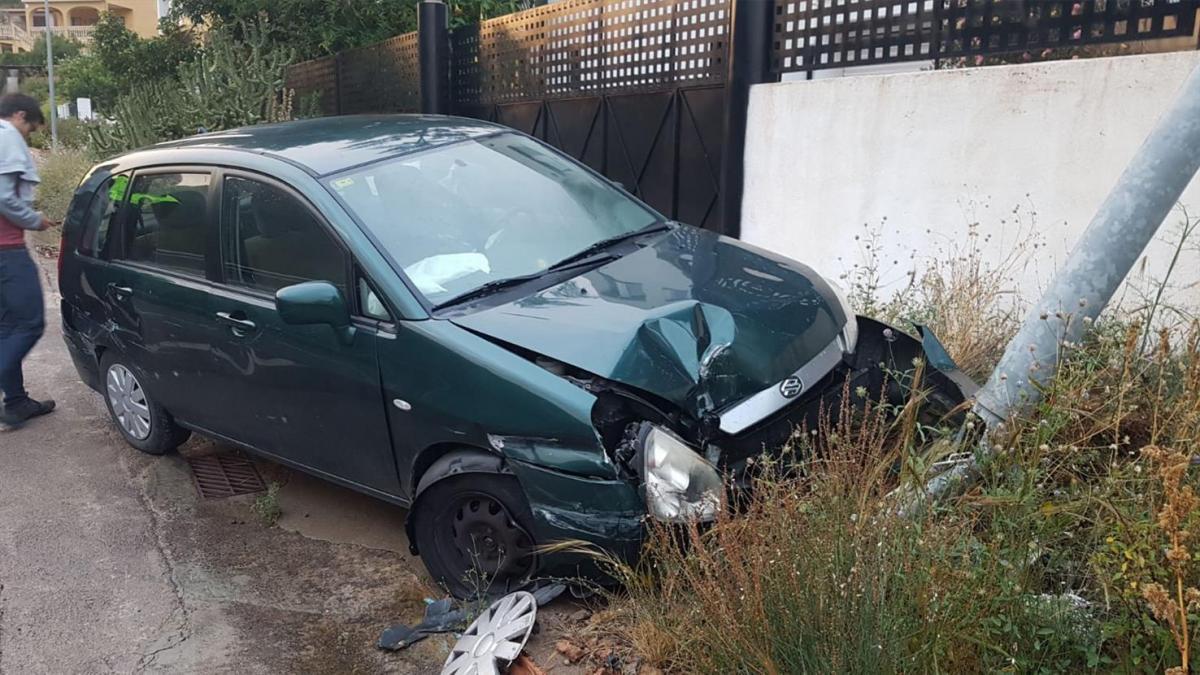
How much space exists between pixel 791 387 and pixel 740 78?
3868 mm

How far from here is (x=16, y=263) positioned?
18.0ft

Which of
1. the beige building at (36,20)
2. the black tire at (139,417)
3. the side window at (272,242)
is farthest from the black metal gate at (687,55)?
the beige building at (36,20)

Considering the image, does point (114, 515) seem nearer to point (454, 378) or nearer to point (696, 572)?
point (454, 378)

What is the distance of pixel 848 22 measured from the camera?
5887 millimetres

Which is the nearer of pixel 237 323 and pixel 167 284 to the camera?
pixel 237 323

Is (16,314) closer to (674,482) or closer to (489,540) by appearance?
(489,540)

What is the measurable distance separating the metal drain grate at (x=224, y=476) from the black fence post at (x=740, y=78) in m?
3.80

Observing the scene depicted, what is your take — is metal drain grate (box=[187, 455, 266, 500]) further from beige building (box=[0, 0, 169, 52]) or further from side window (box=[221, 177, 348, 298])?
beige building (box=[0, 0, 169, 52])

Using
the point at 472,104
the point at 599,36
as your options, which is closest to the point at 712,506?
the point at 599,36

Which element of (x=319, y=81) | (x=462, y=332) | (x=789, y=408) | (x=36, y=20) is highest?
(x=36, y=20)

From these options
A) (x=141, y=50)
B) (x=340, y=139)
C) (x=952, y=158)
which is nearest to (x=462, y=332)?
(x=340, y=139)

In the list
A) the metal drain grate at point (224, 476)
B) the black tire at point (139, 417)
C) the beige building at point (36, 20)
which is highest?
the beige building at point (36, 20)

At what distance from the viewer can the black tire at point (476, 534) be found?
3232mm

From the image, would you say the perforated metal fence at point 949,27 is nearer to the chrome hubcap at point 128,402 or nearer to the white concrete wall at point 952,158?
the white concrete wall at point 952,158
